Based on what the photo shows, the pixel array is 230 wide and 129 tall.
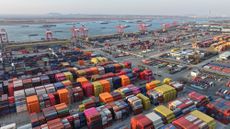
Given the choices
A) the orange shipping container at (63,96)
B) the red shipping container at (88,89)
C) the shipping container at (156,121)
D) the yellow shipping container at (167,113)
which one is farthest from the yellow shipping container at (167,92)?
the orange shipping container at (63,96)

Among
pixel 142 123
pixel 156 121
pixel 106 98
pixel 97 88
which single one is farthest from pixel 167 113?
pixel 97 88

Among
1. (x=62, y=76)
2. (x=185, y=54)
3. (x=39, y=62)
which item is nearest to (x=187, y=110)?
(x=62, y=76)

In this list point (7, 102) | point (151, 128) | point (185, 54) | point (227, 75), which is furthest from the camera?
point (185, 54)

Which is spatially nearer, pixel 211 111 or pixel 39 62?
pixel 211 111

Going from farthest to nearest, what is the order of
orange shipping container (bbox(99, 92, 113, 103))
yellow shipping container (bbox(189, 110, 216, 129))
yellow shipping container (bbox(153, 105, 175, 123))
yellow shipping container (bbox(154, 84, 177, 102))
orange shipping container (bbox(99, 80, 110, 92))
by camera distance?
orange shipping container (bbox(99, 80, 110, 92)) < yellow shipping container (bbox(154, 84, 177, 102)) < orange shipping container (bbox(99, 92, 113, 103)) < yellow shipping container (bbox(153, 105, 175, 123)) < yellow shipping container (bbox(189, 110, 216, 129))

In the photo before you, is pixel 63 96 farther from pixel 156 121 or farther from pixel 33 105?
pixel 156 121

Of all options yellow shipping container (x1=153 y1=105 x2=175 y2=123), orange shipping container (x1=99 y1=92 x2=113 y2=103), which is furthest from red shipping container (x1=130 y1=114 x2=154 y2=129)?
orange shipping container (x1=99 y1=92 x2=113 y2=103)

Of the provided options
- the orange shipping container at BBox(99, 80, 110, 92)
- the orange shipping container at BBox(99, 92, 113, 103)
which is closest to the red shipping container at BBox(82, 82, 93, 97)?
the orange shipping container at BBox(99, 80, 110, 92)

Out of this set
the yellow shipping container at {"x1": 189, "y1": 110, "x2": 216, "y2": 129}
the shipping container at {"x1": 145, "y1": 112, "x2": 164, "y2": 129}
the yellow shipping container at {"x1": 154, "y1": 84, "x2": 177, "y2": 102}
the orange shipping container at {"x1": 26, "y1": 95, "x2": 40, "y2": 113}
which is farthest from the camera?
the yellow shipping container at {"x1": 154, "y1": 84, "x2": 177, "y2": 102}

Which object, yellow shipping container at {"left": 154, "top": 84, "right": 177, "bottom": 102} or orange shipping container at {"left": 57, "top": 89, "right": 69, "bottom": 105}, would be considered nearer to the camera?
orange shipping container at {"left": 57, "top": 89, "right": 69, "bottom": 105}

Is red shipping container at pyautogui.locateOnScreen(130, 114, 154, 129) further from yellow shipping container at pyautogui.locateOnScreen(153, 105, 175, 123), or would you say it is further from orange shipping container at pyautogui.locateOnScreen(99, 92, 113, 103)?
orange shipping container at pyautogui.locateOnScreen(99, 92, 113, 103)

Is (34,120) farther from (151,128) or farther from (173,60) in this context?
(173,60)
